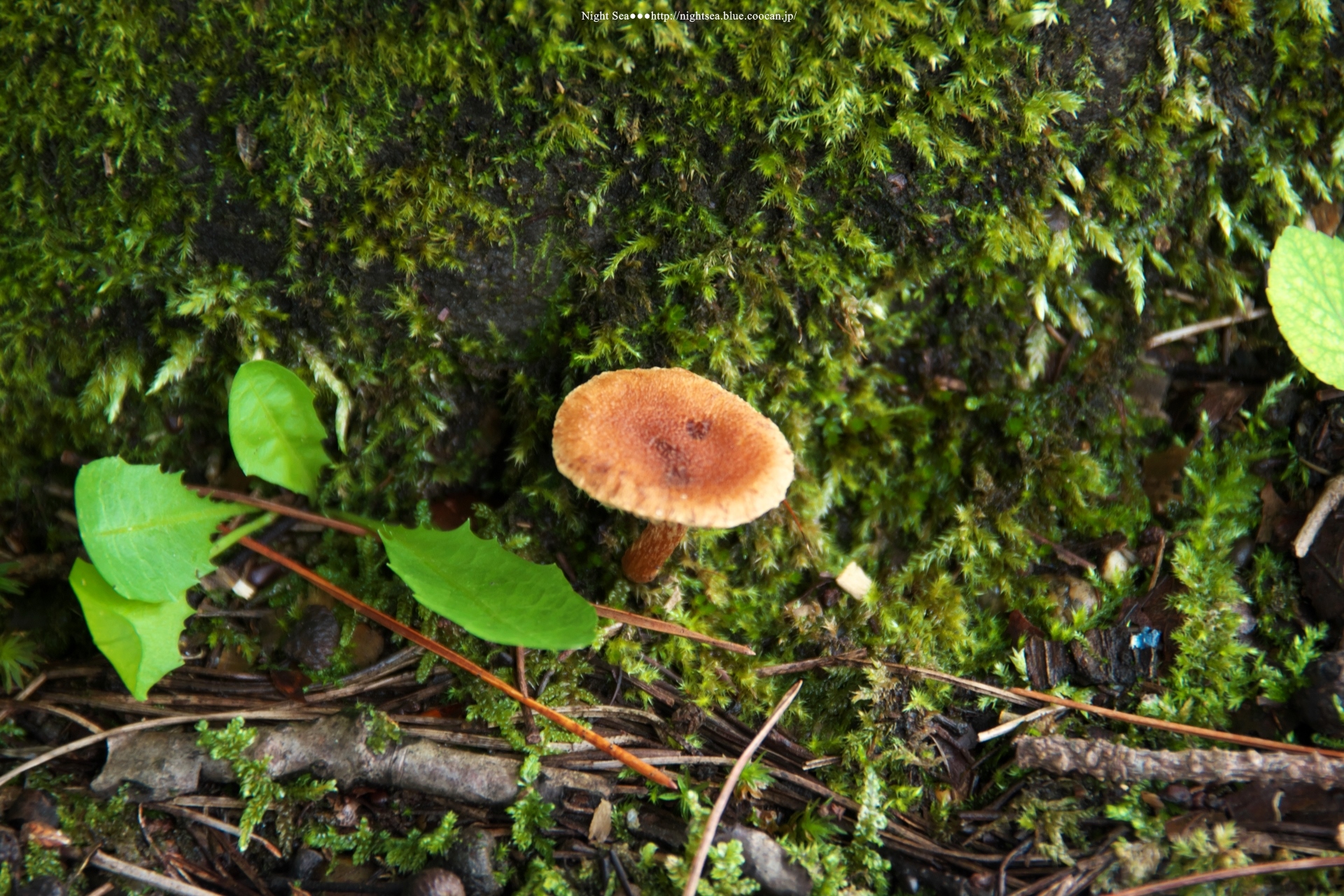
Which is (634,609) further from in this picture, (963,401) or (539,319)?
(963,401)

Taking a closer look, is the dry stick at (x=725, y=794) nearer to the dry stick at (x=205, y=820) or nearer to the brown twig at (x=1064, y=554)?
the brown twig at (x=1064, y=554)

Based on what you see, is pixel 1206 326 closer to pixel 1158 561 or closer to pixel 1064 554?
pixel 1158 561

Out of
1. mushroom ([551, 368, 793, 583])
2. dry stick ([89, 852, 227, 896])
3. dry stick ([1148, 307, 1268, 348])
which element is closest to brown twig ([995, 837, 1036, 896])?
mushroom ([551, 368, 793, 583])

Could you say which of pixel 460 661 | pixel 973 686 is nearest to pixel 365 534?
pixel 460 661

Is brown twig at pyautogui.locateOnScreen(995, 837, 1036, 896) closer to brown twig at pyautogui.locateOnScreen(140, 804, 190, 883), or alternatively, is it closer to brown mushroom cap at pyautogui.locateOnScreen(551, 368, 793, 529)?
brown mushroom cap at pyautogui.locateOnScreen(551, 368, 793, 529)

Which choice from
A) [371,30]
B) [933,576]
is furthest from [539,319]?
[933,576]

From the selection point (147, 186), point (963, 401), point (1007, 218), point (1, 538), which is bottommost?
point (1, 538)
